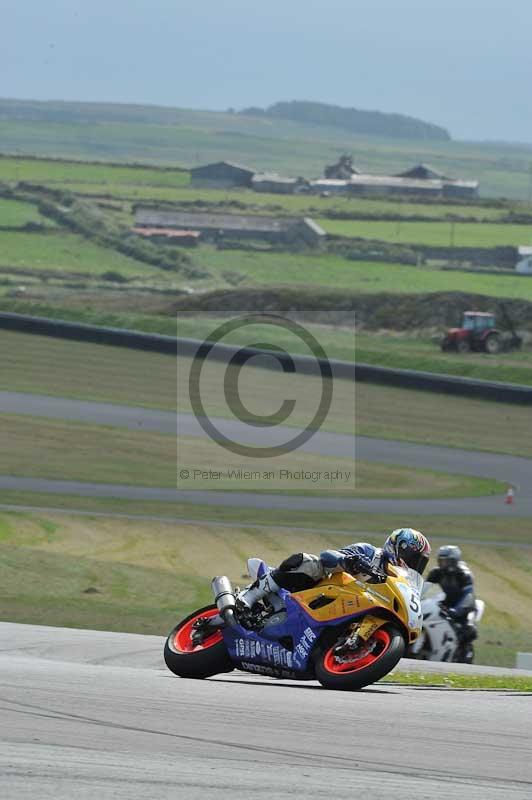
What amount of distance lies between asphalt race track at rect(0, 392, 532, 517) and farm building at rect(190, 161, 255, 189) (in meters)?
125

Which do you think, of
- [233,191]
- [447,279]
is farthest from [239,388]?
[233,191]

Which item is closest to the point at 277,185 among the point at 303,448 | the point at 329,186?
the point at 329,186

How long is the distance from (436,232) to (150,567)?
92793 mm

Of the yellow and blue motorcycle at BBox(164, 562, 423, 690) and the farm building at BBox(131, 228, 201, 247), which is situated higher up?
the yellow and blue motorcycle at BBox(164, 562, 423, 690)

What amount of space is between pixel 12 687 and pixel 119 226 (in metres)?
97.9

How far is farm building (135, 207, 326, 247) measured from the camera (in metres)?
101

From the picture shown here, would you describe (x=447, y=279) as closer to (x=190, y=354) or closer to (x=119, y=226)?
(x=119, y=226)

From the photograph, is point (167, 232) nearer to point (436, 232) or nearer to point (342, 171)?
point (436, 232)

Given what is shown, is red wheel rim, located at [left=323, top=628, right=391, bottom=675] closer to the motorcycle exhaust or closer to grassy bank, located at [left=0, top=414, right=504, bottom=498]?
the motorcycle exhaust

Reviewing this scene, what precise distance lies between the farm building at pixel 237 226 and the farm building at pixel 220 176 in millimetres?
52056

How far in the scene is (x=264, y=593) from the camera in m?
9.73

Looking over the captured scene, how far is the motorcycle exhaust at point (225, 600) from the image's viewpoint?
381 inches

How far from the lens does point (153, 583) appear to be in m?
20.1

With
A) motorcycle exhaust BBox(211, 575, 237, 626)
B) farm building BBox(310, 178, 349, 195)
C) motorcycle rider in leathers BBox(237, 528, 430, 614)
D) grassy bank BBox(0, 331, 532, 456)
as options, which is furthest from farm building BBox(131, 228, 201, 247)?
motorcycle rider in leathers BBox(237, 528, 430, 614)
